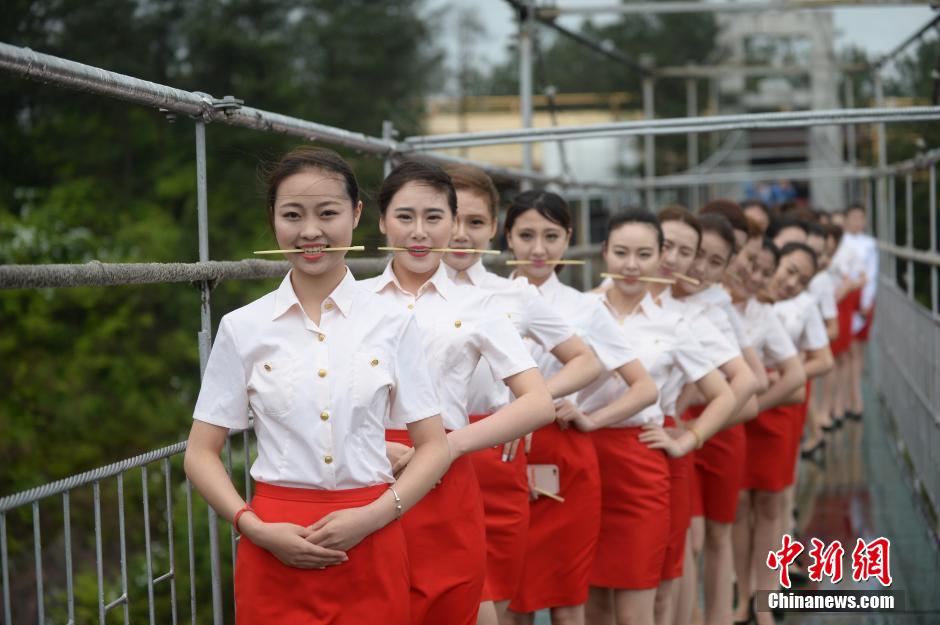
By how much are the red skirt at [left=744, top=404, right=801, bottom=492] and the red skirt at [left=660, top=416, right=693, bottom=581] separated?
4.64 feet

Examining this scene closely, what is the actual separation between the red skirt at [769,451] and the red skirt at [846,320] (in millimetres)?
4804

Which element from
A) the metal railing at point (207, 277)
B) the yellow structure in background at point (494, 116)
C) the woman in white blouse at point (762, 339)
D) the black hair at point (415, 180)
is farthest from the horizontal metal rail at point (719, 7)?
the yellow structure in background at point (494, 116)

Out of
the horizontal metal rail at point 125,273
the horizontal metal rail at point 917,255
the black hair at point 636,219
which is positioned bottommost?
the horizontal metal rail at point 125,273

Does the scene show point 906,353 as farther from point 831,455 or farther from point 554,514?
point 554,514

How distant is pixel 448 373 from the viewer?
140 inches

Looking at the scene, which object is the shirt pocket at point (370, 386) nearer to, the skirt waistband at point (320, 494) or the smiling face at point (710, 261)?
the skirt waistband at point (320, 494)

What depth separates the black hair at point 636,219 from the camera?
15.7 ft

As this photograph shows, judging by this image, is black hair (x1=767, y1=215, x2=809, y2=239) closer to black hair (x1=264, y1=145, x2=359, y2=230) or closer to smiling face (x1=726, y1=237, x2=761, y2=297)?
smiling face (x1=726, y1=237, x2=761, y2=297)

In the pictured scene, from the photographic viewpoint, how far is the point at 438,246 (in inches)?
142

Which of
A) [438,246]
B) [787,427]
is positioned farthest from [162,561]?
[438,246]

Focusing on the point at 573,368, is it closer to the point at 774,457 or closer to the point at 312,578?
the point at 312,578

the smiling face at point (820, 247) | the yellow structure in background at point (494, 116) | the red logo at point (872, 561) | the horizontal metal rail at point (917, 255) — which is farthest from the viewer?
the yellow structure in background at point (494, 116)

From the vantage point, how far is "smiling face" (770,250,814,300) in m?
6.92

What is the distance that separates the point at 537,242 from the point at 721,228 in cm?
145
